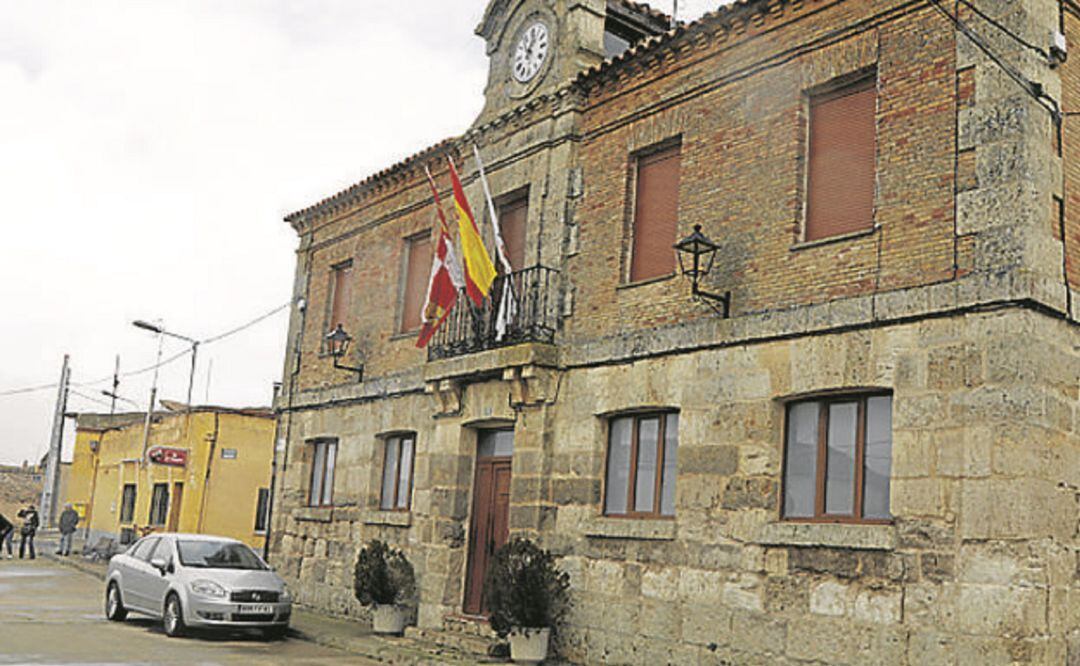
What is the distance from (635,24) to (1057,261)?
25.0 ft

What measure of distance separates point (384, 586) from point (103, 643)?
358cm

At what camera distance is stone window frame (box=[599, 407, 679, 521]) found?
11.8m

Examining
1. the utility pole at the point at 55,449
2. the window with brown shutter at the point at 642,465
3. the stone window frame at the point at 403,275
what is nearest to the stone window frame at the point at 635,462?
the window with brown shutter at the point at 642,465

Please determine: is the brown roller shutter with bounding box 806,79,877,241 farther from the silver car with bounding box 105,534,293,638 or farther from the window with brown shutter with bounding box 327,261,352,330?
the window with brown shutter with bounding box 327,261,352,330

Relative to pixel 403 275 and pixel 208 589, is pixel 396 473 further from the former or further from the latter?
pixel 208 589

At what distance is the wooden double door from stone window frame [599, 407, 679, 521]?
1.87m

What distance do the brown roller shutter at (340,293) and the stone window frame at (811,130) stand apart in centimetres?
1007

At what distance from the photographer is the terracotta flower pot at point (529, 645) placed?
1197 centimetres

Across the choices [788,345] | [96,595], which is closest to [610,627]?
[788,345]

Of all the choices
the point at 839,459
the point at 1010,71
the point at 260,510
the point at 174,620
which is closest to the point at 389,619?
the point at 174,620

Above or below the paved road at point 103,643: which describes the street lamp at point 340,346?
above

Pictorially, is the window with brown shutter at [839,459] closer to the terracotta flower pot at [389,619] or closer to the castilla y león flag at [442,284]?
the castilla y león flag at [442,284]

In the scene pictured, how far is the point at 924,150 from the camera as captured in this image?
964 cm

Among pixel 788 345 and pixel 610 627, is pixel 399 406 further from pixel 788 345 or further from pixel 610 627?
pixel 788 345
